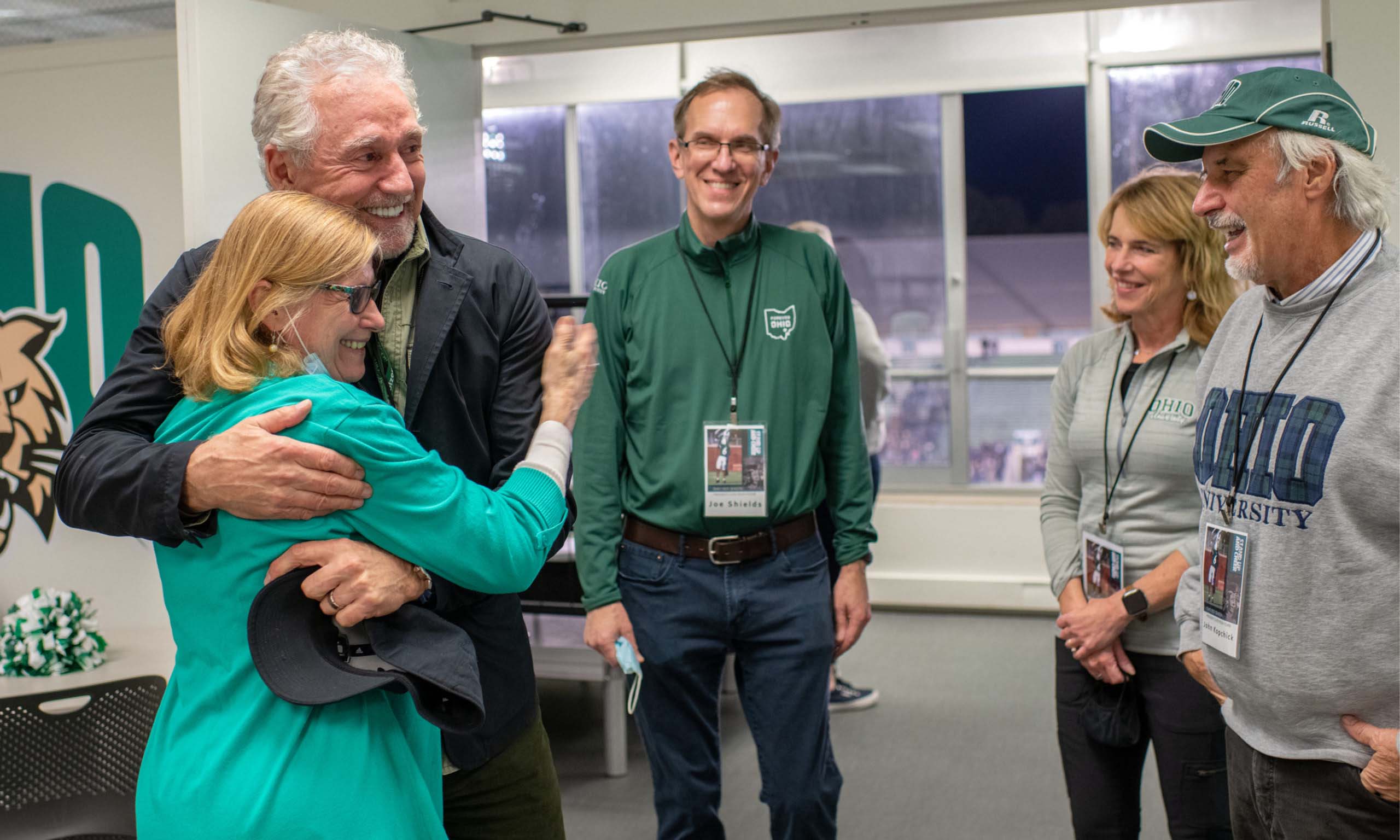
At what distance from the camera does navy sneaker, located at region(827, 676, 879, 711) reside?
4.43 meters

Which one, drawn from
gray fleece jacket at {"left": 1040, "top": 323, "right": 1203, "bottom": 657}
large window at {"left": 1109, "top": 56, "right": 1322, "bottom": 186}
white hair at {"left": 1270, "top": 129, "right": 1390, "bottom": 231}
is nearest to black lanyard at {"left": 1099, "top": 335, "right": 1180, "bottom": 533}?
gray fleece jacket at {"left": 1040, "top": 323, "right": 1203, "bottom": 657}

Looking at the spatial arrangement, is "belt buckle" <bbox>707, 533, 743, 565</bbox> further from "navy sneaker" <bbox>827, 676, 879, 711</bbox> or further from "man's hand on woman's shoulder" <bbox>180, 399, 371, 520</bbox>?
"navy sneaker" <bbox>827, 676, 879, 711</bbox>

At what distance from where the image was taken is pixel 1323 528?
4.75ft

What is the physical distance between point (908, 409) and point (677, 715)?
4514mm

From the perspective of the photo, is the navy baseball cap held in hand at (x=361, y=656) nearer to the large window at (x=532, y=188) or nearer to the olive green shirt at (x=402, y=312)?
the olive green shirt at (x=402, y=312)

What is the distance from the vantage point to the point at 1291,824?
149cm

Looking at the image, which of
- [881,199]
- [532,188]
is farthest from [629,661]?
[532,188]

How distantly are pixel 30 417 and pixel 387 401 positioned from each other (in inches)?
105

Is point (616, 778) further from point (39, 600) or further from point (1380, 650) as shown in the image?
point (1380, 650)

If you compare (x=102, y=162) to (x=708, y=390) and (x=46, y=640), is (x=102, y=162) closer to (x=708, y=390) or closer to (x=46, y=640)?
(x=46, y=640)

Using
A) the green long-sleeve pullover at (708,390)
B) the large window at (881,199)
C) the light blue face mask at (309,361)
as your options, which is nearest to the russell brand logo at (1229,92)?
the green long-sleeve pullover at (708,390)

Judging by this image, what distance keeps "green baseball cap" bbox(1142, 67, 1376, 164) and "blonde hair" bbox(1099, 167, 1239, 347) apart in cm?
58

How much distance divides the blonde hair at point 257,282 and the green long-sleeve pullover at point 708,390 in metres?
1.03

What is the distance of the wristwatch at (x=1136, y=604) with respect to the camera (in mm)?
2066
